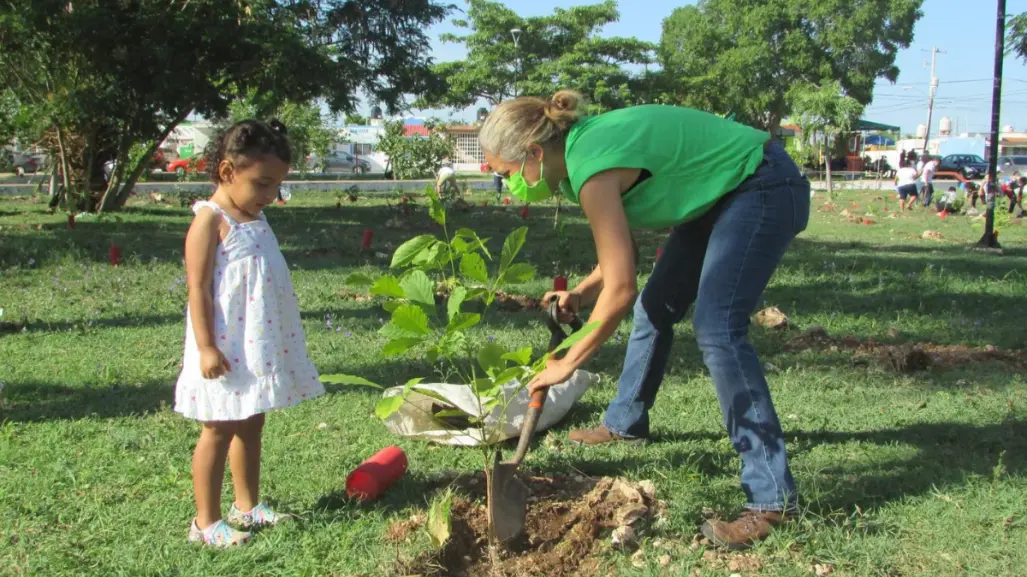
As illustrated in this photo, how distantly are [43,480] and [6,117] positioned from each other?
42.2 feet

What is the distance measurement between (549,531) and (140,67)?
12.4 meters

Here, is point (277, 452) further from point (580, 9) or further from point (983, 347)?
point (580, 9)

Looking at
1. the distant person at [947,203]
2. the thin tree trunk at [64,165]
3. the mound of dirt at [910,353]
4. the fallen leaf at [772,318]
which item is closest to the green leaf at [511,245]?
the mound of dirt at [910,353]

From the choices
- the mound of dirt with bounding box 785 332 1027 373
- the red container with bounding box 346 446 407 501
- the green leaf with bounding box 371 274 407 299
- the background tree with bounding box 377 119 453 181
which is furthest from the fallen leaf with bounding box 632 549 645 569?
the background tree with bounding box 377 119 453 181

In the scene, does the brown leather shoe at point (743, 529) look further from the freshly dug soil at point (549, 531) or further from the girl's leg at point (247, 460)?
the girl's leg at point (247, 460)

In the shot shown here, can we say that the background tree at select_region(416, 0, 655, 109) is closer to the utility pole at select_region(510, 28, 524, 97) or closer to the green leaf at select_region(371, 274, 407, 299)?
the utility pole at select_region(510, 28, 524, 97)

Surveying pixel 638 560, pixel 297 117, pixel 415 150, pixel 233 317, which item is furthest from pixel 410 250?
pixel 297 117

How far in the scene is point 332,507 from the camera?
118 inches

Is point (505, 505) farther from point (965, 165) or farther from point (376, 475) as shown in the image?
point (965, 165)

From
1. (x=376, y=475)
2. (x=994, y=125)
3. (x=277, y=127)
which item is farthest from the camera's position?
(x=994, y=125)

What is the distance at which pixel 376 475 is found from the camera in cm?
300

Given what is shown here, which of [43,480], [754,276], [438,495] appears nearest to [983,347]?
[754,276]

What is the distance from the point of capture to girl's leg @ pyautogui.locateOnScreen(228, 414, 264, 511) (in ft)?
8.90

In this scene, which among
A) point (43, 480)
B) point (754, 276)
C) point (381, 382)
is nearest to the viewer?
point (754, 276)
